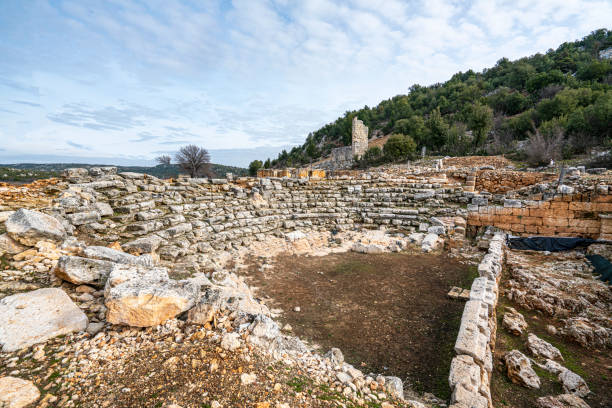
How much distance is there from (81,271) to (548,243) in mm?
10901

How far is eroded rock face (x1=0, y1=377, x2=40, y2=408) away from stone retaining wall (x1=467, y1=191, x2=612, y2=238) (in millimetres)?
11298

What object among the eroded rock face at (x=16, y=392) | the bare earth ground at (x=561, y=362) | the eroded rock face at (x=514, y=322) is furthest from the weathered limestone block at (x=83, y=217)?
the eroded rock face at (x=514, y=322)

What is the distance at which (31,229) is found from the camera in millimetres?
3682

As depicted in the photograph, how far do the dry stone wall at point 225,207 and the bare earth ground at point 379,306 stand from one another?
2.05 m

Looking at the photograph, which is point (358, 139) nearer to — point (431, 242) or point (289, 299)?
point (431, 242)

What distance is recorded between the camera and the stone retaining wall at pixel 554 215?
834 cm

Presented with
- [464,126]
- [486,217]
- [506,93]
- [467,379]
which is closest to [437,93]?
[506,93]

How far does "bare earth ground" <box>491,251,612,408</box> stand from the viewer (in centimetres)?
313

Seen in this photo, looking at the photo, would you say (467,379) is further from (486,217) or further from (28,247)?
(486,217)

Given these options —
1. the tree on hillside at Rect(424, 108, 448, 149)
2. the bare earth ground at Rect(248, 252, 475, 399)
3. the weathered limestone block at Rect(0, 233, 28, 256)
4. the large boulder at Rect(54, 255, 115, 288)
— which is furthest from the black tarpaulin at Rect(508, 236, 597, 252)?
the tree on hillside at Rect(424, 108, 448, 149)

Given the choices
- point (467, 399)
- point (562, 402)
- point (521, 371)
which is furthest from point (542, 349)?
point (467, 399)

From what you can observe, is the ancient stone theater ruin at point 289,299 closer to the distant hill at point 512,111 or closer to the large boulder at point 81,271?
the large boulder at point 81,271

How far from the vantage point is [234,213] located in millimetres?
9016

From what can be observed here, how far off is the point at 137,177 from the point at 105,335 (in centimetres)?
644
